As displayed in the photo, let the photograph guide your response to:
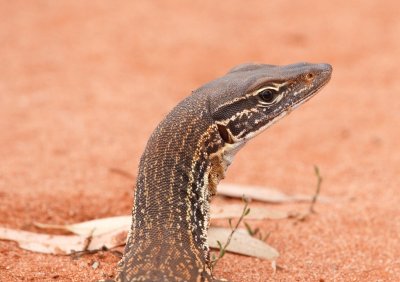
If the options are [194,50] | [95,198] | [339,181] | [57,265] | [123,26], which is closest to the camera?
[57,265]

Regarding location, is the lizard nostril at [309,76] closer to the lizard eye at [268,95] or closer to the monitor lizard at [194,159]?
→ the monitor lizard at [194,159]

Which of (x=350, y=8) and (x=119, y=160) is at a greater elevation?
(x=350, y=8)

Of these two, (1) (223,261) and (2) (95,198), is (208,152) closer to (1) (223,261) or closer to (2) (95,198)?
(1) (223,261)

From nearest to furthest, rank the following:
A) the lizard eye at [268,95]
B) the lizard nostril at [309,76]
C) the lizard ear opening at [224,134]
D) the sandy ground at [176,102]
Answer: the lizard ear opening at [224,134], the lizard eye at [268,95], the lizard nostril at [309,76], the sandy ground at [176,102]

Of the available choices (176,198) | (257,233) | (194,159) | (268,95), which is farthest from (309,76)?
(257,233)

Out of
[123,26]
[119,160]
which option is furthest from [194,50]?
[119,160]

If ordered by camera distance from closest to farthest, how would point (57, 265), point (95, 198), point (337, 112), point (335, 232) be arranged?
point (57, 265)
point (335, 232)
point (95, 198)
point (337, 112)

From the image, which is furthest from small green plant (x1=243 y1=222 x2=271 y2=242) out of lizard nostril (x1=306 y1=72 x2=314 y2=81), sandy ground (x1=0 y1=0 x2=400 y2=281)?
lizard nostril (x1=306 y1=72 x2=314 y2=81)

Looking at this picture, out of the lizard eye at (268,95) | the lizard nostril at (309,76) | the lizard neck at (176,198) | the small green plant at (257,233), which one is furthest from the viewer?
the small green plant at (257,233)

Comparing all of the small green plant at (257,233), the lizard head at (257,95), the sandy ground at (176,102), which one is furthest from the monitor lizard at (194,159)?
the small green plant at (257,233)
